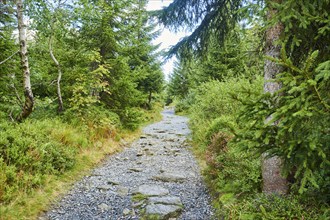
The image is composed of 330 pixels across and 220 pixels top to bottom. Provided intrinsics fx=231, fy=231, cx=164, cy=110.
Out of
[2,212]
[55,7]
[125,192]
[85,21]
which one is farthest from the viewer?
[85,21]

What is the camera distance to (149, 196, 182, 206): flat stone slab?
4387 millimetres

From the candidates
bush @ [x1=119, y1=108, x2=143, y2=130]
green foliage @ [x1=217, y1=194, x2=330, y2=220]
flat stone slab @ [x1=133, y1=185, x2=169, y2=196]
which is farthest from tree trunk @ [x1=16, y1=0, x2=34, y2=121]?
green foliage @ [x1=217, y1=194, x2=330, y2=220]

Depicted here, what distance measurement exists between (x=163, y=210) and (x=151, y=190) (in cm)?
98

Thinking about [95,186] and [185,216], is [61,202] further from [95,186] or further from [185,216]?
[185,216]

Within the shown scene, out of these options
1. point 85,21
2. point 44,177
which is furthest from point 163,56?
point 85,21

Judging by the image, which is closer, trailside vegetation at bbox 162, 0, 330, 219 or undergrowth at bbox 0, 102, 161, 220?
trailside vegetation at bbox 162, 0, 330, 219

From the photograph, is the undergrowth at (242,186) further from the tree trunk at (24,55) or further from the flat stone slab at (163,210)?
the tree trunk at (24,55)

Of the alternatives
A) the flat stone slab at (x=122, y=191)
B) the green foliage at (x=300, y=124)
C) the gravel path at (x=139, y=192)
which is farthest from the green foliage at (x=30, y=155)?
the green foliage at (x=300, y=124)

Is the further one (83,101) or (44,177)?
(83,101)

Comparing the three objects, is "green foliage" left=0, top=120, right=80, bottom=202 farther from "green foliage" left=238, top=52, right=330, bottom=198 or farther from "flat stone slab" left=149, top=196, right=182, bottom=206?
"green foliage" left=238, top=52, right=330, bottom=198

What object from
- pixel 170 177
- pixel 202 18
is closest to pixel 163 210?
pixel 170 177

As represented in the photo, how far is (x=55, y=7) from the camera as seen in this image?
7.21m

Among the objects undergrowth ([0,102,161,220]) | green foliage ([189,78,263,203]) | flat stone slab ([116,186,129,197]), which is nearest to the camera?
green foliage ([189,78,263,203])

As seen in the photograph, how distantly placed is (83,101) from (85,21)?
3.04 metres
